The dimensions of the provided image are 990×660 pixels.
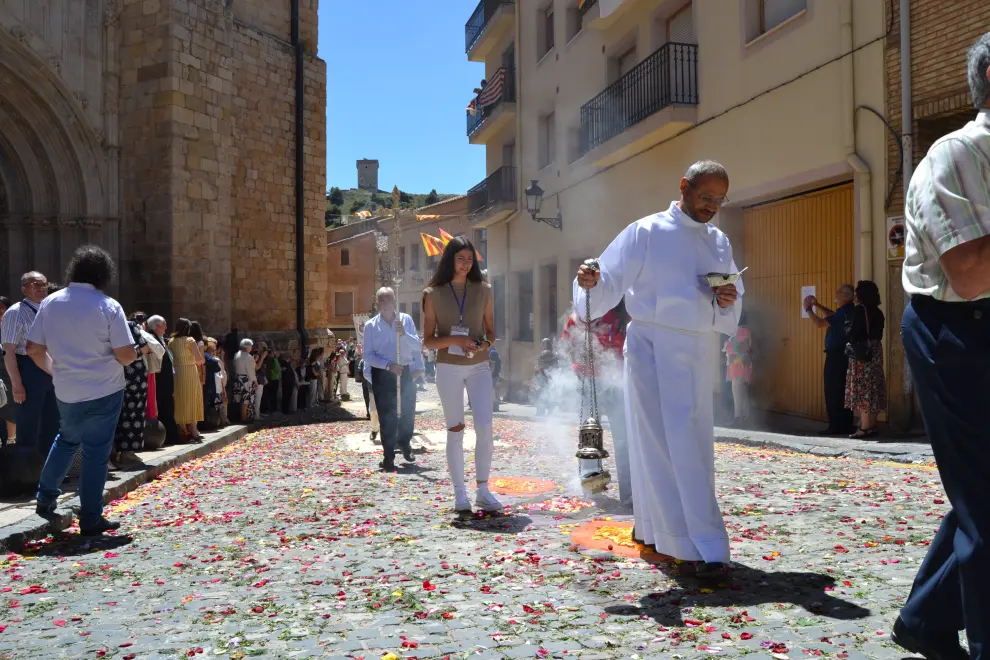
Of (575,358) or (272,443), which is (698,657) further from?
(272,443)

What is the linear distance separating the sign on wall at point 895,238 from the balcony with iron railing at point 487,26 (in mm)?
16290

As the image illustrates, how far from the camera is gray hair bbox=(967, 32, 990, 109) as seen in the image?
267 centimetres

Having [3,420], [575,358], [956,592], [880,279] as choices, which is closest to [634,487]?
[956,592]

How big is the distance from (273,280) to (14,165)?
19.8ft

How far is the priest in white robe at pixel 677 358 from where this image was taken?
4336 millimetres

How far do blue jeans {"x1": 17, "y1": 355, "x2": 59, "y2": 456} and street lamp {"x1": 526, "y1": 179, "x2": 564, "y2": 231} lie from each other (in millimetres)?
13670

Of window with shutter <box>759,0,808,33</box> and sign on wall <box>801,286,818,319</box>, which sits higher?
window with shutter <box>759,0,808,33</box>

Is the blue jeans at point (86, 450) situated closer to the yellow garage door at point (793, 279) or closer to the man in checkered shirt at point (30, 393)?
the man in checkered shirt at point (30, 393)

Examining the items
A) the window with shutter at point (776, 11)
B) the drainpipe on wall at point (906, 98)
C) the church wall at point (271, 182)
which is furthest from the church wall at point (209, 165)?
the drainpipe on wall at point (906, 98)

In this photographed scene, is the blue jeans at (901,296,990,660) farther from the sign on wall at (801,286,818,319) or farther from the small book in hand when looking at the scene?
the sign on wall at (801,286,818,319)

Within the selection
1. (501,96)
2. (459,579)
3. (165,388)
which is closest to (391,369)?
(165,388)

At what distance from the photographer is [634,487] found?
471 cm

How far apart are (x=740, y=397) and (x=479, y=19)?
17.9m

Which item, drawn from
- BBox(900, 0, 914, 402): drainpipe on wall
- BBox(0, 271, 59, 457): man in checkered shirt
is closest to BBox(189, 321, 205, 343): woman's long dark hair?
BBox(0, 271, 59, 457): man in checkered shirt
